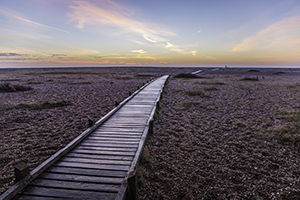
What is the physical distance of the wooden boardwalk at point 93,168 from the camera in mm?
3600

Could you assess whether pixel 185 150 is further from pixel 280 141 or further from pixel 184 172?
pixel 280 141

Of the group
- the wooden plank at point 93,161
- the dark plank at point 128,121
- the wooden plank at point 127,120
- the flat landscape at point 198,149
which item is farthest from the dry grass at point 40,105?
the wooden plank at point 93,161

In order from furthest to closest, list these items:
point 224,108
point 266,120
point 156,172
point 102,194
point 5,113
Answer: point 224,108
point 5,113
point 266,120
point 156,172
point 102,194

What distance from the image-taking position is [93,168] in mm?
4461

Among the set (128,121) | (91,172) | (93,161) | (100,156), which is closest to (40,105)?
(128,121)

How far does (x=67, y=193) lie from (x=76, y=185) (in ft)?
0.84

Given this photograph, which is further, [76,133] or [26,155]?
[76,133]

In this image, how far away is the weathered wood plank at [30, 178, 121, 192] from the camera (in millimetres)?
3727

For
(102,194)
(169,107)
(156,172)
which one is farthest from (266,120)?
(102,194)

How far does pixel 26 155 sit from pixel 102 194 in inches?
160

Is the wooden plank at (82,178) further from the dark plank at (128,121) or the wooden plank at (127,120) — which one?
the wooden plank at (127,120)

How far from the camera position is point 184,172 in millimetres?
5102

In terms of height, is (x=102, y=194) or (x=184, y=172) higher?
(x=102, y=194)

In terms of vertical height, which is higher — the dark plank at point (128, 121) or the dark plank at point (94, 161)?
the dark plank at point (128, 121)
